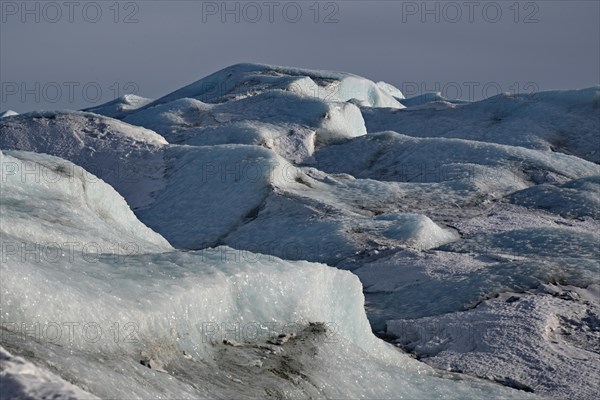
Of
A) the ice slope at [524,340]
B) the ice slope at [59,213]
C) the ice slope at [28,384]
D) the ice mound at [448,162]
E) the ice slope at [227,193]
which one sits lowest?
the ice mound at [448,162]

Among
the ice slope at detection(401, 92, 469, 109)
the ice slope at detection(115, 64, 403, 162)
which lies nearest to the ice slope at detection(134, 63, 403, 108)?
the ice slope at detection(115, 64, 403, 162)

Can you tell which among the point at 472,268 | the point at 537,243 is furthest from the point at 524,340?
the point at 537,243

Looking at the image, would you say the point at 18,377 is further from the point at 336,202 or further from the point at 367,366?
the point at 336,202

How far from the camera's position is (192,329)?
7.79m

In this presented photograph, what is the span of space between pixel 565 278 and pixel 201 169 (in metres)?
11.8

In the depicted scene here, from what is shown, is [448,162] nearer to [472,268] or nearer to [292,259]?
[292,259]

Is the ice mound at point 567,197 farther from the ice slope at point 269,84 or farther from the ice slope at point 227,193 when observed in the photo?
the ice slope at point 269,84

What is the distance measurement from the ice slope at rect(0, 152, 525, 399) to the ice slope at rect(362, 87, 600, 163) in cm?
2643

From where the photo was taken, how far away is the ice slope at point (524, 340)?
1138cm

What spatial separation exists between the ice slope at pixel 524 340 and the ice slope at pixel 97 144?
12.9 m

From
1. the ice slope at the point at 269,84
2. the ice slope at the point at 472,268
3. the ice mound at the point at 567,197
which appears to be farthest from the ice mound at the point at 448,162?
the ice slope at the point at 269,84

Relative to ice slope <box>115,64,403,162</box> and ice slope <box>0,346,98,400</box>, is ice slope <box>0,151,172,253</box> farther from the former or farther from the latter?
ice slope <box>115,64,403,162</box>

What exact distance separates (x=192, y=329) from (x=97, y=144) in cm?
1989

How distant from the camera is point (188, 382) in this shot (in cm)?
698
